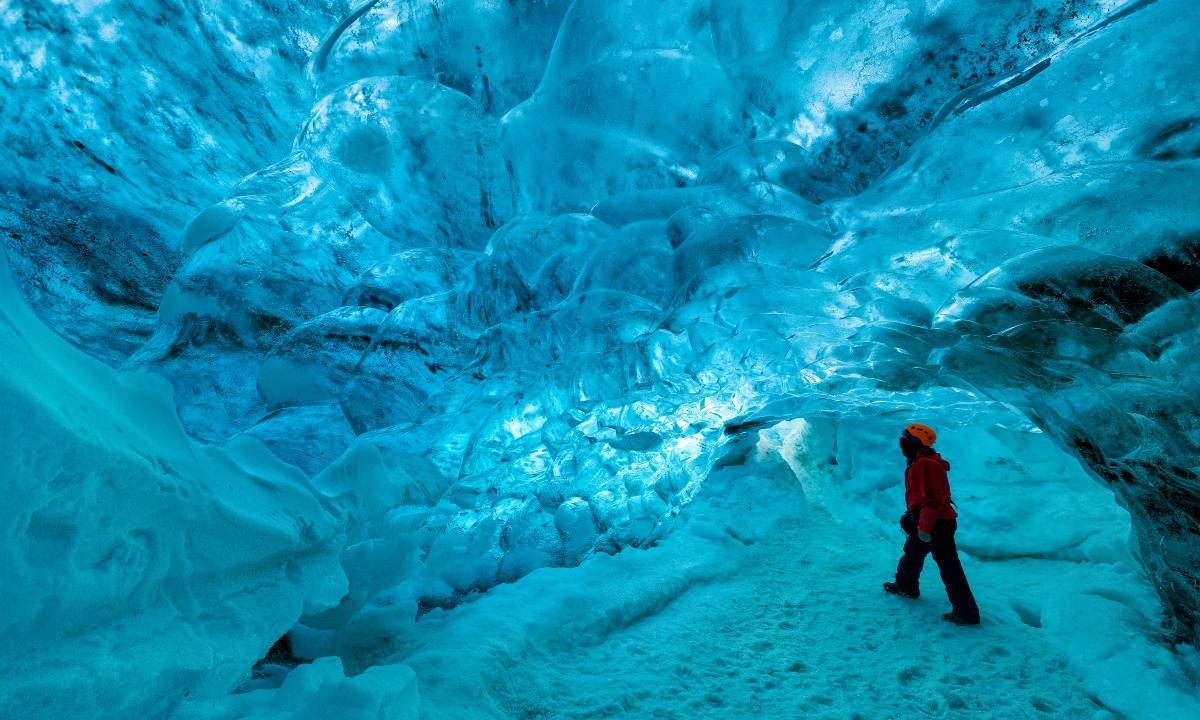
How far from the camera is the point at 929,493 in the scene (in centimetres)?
346

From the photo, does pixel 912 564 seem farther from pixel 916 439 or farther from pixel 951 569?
pixel 916 439

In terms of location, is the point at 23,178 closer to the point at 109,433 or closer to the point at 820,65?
the point at 109,433

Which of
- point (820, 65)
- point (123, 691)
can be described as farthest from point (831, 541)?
point (123, 691)

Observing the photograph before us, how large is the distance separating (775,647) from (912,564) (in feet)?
3.79

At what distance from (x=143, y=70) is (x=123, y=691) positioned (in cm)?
534

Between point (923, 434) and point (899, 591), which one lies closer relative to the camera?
point (923, 434)

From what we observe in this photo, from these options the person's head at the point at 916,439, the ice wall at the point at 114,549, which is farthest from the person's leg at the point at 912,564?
the ice wall at the point at 114,549

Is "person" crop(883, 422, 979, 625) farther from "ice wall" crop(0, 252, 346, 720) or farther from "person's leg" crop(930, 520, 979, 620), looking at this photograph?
"ice wall" crop(0, 252, 346, 720)

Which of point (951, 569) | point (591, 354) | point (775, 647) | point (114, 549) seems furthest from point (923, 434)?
point (114, 549)

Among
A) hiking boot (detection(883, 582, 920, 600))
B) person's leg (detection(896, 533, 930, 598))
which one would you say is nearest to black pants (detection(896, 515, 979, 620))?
person's leg (detection(896, 533, 930, 598))

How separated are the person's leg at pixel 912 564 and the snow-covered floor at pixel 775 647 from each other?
10cm

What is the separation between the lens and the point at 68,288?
450 cm

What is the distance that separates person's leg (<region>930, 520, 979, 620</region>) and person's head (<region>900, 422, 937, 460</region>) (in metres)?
0.39

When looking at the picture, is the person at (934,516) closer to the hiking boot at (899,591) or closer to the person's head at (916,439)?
the person's head at (916,439)
